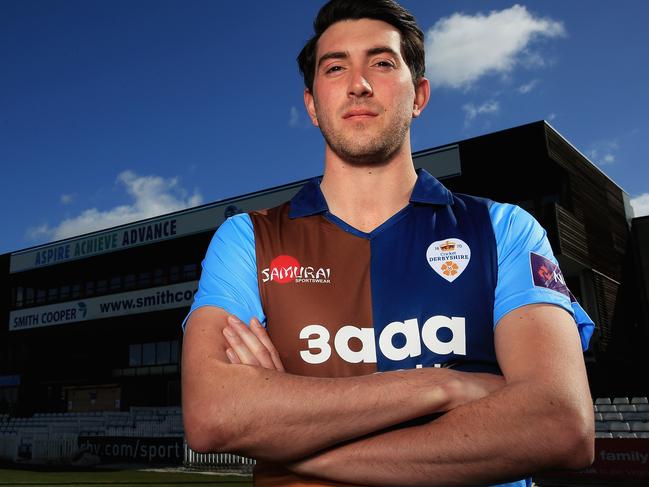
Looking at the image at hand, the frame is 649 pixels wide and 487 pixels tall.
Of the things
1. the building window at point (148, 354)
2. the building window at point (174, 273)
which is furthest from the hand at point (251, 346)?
the building window at point (148, 354)

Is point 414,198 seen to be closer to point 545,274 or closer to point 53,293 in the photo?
point 545,274

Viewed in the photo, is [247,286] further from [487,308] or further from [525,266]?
[525,266]

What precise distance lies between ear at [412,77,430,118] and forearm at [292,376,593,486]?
4.01ft

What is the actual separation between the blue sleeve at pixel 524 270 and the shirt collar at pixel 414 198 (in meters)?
0.20

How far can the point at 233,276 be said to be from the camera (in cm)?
227

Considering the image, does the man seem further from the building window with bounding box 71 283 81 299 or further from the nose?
the building window with bounding box 71 283 81 299

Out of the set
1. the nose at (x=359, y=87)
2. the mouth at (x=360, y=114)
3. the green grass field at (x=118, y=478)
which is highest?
the nose at (x=359, y=87)

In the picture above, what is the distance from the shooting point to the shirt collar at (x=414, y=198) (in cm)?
235

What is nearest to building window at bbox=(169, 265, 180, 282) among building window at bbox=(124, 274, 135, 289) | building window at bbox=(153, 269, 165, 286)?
building window at bbox=(153, 269, 165, 286)

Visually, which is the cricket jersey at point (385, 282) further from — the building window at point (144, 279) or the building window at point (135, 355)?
the building window at point (135, 355)

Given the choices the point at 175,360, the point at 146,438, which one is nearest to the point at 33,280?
the point at 175,360

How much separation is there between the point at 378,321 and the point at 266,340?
40 centimetres

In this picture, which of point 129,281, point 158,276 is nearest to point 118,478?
point 158,276

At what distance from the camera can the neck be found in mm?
2354
